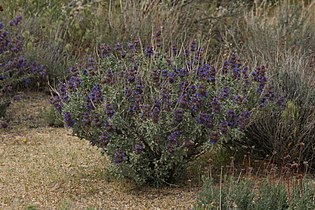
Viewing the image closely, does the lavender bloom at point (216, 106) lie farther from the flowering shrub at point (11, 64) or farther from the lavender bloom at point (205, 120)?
the flowering shrub at point (11, 64)

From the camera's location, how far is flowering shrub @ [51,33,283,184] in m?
3.99

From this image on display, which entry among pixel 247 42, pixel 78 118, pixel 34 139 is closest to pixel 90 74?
pixel 78 118

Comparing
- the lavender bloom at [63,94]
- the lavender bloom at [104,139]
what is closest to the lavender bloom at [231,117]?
the lavender bloom at [104,139]

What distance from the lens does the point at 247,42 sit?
26.0 ft

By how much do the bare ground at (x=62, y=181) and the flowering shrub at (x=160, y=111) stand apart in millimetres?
178

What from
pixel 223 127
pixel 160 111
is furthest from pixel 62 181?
pixel 223 127

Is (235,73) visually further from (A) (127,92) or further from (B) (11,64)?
(B) (11,64)

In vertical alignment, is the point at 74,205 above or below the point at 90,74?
below

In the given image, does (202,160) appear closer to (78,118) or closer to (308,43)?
(78,118)

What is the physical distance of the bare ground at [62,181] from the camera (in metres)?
4.10

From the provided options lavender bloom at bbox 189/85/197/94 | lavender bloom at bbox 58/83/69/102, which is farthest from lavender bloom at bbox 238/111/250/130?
lavender bloom at bbox 58/83/69/102

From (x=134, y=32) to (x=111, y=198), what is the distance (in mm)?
3899

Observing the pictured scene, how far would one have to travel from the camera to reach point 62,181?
445 cm

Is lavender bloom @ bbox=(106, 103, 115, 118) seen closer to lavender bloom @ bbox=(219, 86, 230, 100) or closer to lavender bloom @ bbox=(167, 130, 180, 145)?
lavender bloom @ bbox=(167, 130, 180, 145)
